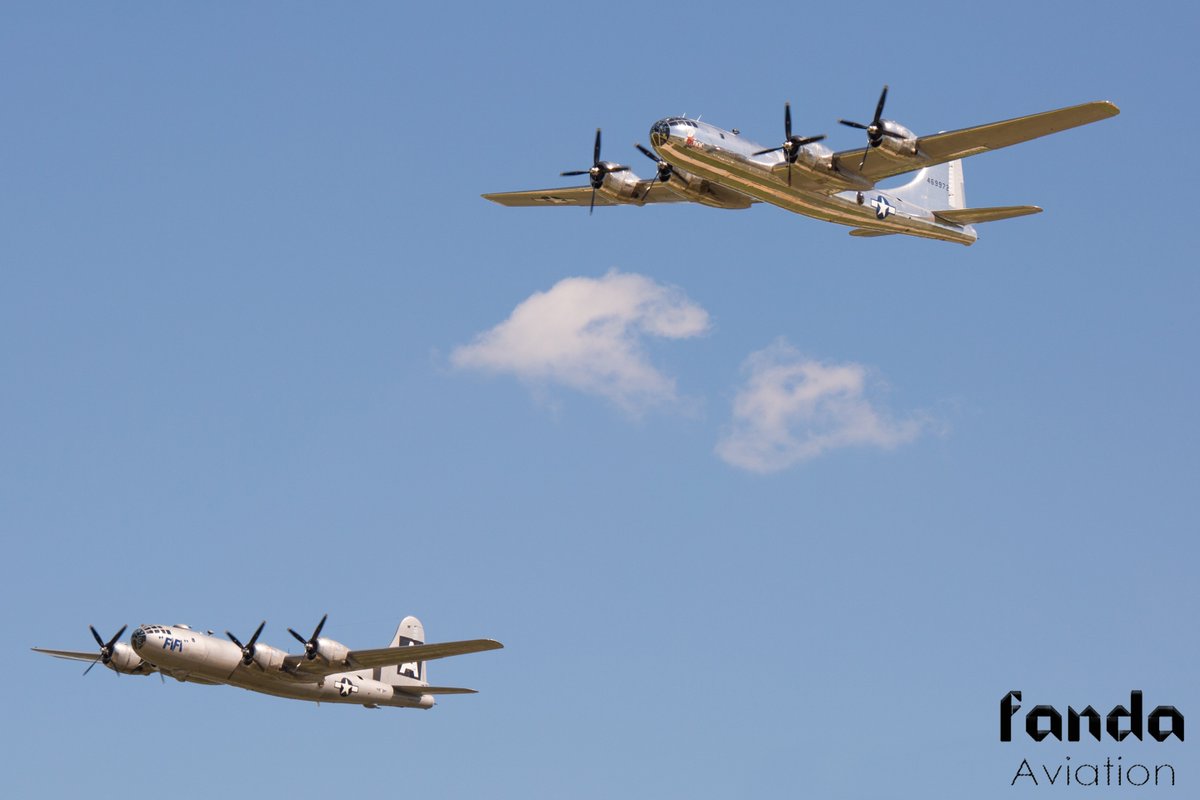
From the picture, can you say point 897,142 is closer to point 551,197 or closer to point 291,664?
point 551,197

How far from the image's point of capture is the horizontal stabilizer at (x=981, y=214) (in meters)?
70.3

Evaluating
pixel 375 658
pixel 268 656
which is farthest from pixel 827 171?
pixel 268 656

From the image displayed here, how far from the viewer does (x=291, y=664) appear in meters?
70.6

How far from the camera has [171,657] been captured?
6631 centimetres

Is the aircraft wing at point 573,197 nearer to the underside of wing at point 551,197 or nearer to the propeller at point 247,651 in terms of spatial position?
the underside of wing at point 551,197

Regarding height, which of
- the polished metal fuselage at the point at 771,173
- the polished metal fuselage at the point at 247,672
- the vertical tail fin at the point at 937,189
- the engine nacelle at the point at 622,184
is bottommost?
the polished metal fuselage at the point at 247,672

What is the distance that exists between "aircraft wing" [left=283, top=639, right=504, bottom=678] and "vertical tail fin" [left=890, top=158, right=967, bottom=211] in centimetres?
3057

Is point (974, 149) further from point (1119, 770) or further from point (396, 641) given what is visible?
point (396, 641)

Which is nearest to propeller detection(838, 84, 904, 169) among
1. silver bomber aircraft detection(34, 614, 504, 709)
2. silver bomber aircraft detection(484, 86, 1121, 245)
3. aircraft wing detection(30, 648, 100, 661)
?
silver bomber aircraft detection(484, 86, 1121, 245)

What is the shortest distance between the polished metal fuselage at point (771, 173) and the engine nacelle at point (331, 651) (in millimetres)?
26696

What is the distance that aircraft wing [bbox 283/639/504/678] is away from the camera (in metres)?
66.0

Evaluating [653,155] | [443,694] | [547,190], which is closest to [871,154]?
[653,155]

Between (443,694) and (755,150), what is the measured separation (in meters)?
30.3

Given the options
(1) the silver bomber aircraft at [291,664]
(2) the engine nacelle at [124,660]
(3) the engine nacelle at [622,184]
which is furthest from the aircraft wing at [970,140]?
(2) the engine nacelle at [124,660]
